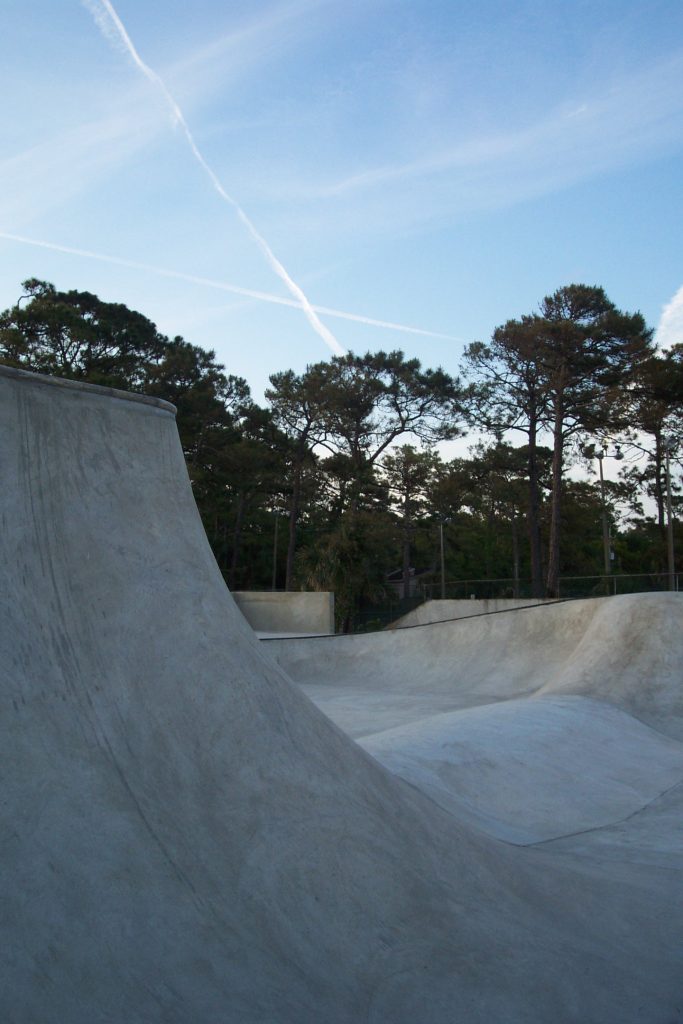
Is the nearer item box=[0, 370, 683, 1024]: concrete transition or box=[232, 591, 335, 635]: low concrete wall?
box=[0, 370, 683, 1024]: concrete transition

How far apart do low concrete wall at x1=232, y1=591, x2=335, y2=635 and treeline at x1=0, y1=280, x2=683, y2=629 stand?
4920mm

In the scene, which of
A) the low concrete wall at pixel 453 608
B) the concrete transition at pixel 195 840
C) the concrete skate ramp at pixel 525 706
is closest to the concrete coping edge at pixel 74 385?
the concrete transition at pixel 195 840

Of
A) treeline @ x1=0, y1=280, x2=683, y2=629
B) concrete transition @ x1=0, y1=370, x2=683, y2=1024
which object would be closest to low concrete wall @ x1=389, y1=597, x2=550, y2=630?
treeline @ x1=0, y1=280, x2=683, y2=629

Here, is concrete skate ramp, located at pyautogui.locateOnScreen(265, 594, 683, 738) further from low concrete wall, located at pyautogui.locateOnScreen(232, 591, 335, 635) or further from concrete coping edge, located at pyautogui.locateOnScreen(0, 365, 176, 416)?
low concrete wall, located at pyautogui.locateOnScreen(232, 591, 335, 635)

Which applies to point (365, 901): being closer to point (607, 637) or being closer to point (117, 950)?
point (117, 950)

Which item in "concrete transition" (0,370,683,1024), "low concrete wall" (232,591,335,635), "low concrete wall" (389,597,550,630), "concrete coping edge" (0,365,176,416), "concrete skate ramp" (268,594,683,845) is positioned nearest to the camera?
"concrete transition" (0,370,683,1024)

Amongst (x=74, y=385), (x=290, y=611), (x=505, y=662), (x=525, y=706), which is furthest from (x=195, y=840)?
(x=290, y=611)

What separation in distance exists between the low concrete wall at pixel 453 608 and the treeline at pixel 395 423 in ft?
5.63

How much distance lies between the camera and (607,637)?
474 inches

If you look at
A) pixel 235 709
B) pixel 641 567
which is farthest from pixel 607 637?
pixel 641 567

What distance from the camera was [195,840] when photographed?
3166 millimetres

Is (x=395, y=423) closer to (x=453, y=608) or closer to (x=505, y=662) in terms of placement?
(x=453, y=608)

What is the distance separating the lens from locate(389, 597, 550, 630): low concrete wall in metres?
25.4

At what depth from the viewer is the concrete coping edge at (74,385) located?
3793mm
